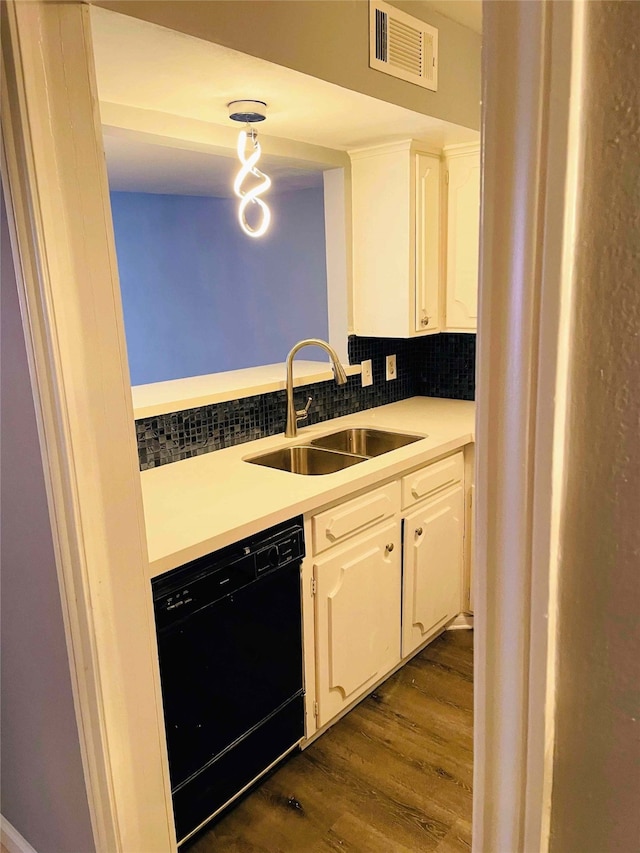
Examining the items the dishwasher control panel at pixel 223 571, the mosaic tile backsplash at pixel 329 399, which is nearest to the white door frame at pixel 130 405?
the dishwasher control panel at pixel 223 571

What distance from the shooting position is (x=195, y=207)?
4.16 metres

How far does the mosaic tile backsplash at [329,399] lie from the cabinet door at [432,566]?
25.5 inches

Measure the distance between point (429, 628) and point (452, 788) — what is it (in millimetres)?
695

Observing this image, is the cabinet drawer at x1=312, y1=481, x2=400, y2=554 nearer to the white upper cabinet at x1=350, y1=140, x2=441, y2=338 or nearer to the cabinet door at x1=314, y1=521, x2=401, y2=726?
the cabinet door at x1=314, y1=521, x2=401, y2=726

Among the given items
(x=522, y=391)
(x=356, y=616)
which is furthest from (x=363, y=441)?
(x=522, y=391)

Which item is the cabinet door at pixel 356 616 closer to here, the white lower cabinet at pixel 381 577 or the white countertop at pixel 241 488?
the white lower cabinet at pixel 381 577

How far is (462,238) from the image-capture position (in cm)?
276

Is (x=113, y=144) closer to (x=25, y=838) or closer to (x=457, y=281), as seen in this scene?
(x=457, y=281)

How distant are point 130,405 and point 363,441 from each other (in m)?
1.55

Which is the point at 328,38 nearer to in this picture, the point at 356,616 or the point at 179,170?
the point at 179,170

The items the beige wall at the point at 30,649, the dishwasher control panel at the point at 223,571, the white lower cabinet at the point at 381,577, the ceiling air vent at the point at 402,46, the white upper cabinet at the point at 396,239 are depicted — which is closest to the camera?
the beige wall at the point at 30,649

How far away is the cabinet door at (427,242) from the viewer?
8.68 ft

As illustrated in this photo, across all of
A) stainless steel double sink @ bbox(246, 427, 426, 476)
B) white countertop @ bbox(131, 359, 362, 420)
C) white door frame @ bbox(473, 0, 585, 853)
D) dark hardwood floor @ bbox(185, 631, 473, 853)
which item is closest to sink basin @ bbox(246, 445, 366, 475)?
stainless steel double sink @ bbox(246, 427, 426, 476)

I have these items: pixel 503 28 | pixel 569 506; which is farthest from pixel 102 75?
pixel 569 506
